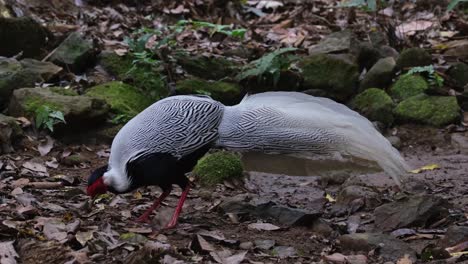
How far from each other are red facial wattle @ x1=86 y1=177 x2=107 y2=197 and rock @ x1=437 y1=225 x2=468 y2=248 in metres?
2.00

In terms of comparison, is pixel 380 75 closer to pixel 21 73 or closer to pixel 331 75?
pixel 331 75

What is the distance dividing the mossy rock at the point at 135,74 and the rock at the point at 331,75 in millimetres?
1608

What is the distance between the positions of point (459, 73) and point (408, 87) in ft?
2.24

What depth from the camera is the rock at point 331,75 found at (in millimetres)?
7973

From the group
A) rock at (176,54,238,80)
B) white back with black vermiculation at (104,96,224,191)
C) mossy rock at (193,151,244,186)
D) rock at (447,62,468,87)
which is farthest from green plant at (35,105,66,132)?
rock at (447,62,468,87)

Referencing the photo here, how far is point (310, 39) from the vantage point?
948 cm

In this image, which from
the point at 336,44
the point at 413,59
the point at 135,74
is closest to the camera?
Answer: the point at 135,74

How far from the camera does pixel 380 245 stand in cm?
412

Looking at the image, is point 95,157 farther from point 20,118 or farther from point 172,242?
point 172,242

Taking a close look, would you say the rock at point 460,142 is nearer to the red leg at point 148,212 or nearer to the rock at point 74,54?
the red leg at point 148,212

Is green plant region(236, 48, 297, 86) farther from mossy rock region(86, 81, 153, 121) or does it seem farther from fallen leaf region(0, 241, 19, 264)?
fallen leaf region(0, 241, 19, 264)

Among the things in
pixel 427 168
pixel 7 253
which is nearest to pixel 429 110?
pixel 427 168

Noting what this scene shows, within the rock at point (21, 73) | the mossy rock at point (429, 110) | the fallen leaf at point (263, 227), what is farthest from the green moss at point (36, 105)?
the mossy rock at point (429, 110)

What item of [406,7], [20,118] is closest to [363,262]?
[20,118]
